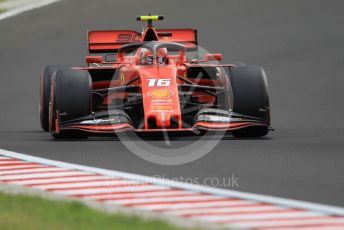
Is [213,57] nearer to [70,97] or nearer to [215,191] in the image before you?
[70,97]

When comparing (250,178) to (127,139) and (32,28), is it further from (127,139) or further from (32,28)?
(32,28)

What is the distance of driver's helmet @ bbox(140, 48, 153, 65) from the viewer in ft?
51.7

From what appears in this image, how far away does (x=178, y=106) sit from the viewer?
14383 mm

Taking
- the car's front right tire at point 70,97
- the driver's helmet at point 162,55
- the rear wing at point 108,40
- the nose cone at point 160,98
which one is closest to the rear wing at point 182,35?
the rear wing at point 108,40

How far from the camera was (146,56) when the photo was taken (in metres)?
15.9

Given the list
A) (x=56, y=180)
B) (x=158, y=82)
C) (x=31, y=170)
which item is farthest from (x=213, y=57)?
(x=56, y=180)

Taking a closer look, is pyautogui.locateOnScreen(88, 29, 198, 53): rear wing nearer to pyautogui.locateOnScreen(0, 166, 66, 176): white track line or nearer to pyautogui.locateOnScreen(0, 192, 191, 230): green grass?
pyautogui.locateOnScreen(0, 166, 66, 176): white track line

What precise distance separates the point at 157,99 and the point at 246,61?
31.7 feet

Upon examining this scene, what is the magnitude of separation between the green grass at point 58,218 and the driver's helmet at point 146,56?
678 cm

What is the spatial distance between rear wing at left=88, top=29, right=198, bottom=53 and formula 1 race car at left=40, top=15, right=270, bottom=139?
185 centimetres

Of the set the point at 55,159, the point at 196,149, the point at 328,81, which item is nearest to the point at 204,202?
the point at 55,159

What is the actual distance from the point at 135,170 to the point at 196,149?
7.39 feet

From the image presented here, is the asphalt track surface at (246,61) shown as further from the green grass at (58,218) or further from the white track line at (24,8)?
the green grass at (58,218)

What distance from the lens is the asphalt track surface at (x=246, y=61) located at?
11414mm
